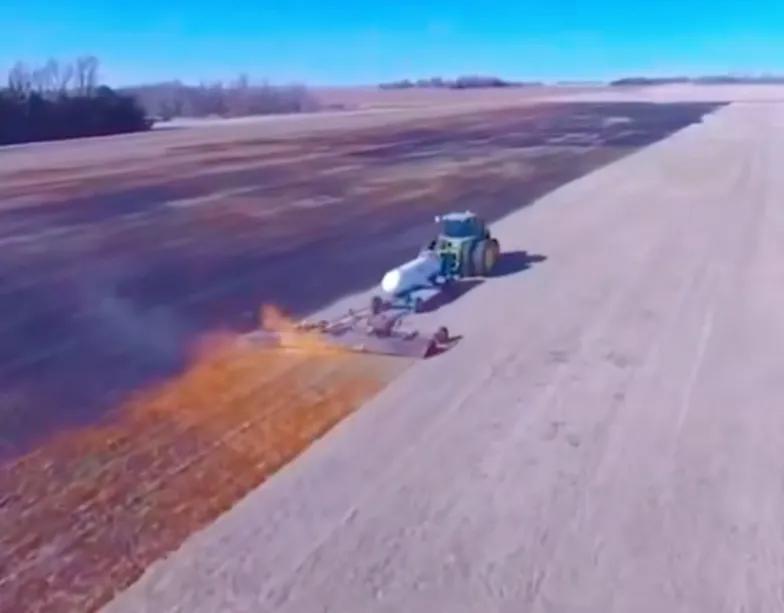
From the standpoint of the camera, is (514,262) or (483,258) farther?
(514,262)

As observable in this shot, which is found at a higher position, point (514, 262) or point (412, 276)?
point (412, 276)

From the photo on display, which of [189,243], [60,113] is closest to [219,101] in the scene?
[60,113]

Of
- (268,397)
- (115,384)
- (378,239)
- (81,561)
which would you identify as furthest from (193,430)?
(378,239)

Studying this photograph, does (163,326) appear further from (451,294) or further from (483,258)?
(483,258)

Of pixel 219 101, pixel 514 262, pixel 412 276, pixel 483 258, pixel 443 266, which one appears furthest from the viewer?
pixel 219 101

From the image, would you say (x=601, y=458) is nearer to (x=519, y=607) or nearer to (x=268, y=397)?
(x=519, y=607)

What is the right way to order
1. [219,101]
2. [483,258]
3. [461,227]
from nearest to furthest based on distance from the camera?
[483,258]
[461,227]
[219,101]
